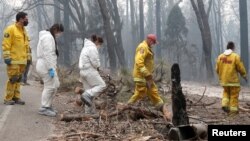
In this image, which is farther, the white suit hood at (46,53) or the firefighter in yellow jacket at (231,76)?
the firefighter in yellow jacket at (231,76)

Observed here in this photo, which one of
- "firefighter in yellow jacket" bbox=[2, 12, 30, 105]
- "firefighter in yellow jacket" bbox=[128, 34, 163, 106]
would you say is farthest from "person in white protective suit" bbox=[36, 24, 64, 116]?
"firefighter in yellow jacket" bbox=[128, 34, 163, 106]

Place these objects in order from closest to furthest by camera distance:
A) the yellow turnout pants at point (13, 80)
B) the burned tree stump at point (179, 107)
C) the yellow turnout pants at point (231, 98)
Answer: the burned tree stump at point (179, 107) < the yellow turnout pants at point (13, 80) < the yellow turnout pants at point (231, 98)

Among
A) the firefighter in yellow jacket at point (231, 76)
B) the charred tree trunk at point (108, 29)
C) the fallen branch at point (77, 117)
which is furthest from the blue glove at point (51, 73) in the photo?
the charred tree trunk at point (108, 29)

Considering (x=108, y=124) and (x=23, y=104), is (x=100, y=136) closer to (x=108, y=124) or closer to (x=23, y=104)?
(x=108, y=124)

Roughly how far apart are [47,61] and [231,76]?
4.38 meters

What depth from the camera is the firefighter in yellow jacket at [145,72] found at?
10.7 meters

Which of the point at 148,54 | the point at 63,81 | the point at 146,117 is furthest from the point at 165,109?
the point at 63,81

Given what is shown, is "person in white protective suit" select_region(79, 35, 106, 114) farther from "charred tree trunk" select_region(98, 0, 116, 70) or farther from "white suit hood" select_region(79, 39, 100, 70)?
"charred tree trunk" select_region(98, 0, 116, 70)

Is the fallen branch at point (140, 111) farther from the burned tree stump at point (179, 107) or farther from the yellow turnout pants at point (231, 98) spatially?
→ the yellow turnout pants at point (231, 98)

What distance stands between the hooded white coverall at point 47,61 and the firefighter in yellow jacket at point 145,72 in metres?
1.83

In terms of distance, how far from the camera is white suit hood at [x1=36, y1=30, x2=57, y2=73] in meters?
9.91

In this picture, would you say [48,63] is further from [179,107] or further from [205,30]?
[205,30]

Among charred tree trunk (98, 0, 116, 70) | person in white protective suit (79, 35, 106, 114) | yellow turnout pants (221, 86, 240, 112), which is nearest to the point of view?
person in white protective suit (79, 35, 106, 114)

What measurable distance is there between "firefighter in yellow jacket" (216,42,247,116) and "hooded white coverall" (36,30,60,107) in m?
4.10
